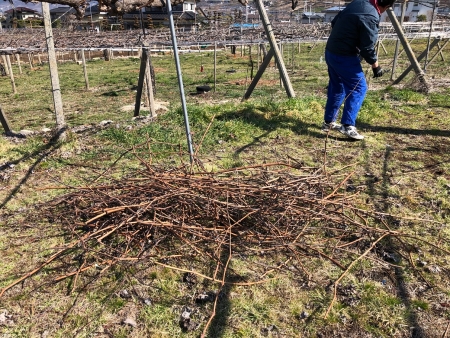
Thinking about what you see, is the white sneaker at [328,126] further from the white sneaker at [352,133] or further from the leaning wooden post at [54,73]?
the leaning wooden post at [54,73]

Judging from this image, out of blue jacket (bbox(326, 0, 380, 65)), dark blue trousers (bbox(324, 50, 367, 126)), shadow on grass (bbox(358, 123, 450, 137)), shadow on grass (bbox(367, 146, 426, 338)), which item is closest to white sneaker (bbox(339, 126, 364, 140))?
A: dark blue trousers (bbox(324, 50, 367, 126))

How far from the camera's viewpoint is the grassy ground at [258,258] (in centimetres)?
212

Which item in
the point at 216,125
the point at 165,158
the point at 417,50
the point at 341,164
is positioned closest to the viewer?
the point at 341,164

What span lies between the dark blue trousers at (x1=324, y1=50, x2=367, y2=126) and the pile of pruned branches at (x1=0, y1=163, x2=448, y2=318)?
5.89 feet

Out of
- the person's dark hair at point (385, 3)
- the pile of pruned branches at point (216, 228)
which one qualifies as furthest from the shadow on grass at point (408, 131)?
the pile of pruned branches at point (216, 228)

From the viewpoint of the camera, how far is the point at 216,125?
17.0 ft

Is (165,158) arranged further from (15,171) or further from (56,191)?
(15,171)

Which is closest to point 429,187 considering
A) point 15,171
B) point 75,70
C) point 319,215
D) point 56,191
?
point 319,215

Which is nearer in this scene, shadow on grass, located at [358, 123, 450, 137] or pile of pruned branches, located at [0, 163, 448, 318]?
pile of pruned branches, located at [0, 163, 448, 318]

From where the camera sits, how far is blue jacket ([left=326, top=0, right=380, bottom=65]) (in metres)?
4.10

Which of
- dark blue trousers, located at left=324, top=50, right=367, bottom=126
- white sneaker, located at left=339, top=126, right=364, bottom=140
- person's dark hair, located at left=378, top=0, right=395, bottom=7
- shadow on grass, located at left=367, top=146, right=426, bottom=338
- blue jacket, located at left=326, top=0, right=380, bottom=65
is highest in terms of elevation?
person's dark hair, located at left=378, top=0, right=395, bottom=7

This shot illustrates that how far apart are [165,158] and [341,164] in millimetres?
1935

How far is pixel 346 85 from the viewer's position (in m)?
4.61

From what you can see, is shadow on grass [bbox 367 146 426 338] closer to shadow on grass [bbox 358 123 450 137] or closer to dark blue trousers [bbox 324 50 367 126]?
dark blue trousers [bbox 324 50 367 126]
